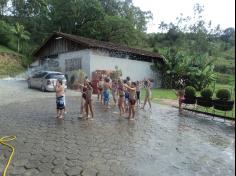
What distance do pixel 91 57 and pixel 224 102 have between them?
49.4 feet

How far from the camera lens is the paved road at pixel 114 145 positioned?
6.27m

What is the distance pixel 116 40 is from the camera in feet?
145

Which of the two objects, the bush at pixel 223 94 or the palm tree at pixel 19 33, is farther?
the palm tree at pixel 19 33

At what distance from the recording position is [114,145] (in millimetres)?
8078

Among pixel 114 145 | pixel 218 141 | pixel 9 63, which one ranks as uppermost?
pixel 9 63

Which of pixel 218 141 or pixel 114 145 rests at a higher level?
pixel 114 145

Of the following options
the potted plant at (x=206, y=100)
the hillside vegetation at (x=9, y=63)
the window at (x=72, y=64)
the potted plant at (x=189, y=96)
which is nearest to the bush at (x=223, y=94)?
the potted plant at (x=206, y=100)

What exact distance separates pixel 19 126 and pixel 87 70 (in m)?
16.7

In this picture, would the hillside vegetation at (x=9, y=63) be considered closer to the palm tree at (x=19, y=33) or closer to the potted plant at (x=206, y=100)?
the palm tree at (x=19, y=33)

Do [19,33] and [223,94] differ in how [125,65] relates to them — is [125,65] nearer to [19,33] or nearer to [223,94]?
[223,94]

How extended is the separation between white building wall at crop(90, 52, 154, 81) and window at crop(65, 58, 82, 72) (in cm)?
186

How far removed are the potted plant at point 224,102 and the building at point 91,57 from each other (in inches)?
546

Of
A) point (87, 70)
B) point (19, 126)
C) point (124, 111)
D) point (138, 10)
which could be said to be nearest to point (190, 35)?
point (138, 10)

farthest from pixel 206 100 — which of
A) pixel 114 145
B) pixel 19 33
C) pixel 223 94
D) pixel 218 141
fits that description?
pixel 19 33
